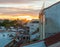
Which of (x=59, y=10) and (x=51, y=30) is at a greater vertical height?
(x=59, y=10)

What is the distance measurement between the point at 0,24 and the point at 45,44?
61430 mm

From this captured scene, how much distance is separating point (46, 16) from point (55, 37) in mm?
5242

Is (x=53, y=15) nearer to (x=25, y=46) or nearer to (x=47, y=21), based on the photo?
(x=47, y=21)

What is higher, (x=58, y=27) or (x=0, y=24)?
(x=58, y=27)

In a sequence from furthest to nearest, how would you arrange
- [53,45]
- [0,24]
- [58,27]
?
[0,24] → [58,27] → [53,45]

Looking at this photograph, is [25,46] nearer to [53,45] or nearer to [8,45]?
[53,45]

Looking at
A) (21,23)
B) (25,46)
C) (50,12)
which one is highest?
(50,12)

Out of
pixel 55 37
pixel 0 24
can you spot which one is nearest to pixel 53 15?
pixel 55 37

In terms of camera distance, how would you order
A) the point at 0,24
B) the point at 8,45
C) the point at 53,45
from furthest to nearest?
the point at 0,24
the point at 8,45
the point at 53,45

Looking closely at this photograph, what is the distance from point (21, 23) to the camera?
256 ft

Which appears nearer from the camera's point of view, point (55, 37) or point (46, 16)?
point (55, 37)

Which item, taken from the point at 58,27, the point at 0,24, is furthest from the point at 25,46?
the point at 0,24

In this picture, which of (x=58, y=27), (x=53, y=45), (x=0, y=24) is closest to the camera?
(x=53, y=45)

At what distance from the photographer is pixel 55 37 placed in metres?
15.8
